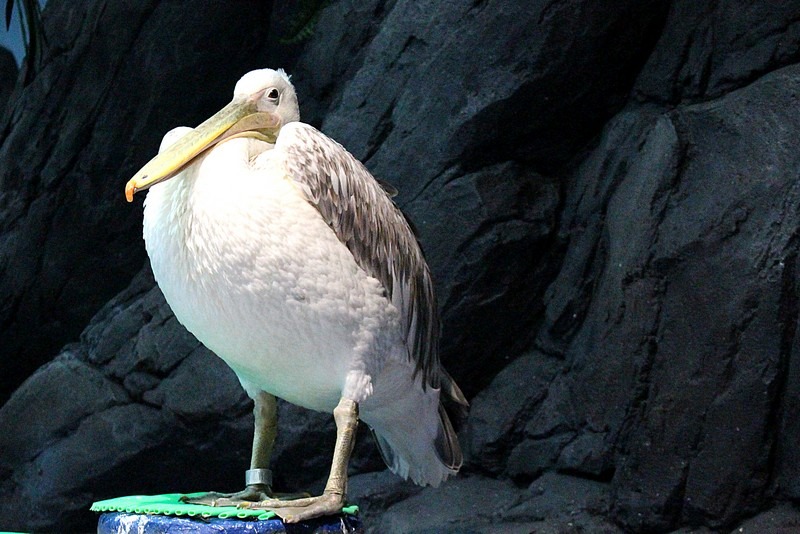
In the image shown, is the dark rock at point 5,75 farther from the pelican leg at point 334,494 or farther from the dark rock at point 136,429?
the pelican leg at point 334,494

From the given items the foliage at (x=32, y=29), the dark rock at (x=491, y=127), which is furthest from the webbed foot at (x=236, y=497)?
the foliage at (x=32, y=29)

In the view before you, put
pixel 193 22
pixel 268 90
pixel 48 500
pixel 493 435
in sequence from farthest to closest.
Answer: pixel 193 22
pixel 48 500
pixel 493 435
pixel 268 90

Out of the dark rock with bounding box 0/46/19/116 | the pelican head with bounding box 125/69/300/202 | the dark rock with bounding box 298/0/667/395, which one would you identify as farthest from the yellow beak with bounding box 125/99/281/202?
the dark rock with bounding box 0/46/19/116

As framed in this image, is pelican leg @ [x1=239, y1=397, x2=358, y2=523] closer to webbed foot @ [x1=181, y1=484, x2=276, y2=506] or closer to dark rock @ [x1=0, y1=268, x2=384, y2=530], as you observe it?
webbed foot @ [x1=181, y1=484, x2=276, y2=506]

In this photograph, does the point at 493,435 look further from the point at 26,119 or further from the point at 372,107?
the point at 26,119

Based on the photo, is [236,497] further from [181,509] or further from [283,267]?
[283,267]

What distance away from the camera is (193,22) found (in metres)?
6.41

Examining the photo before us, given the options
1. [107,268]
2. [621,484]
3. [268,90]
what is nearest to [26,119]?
[107,268]

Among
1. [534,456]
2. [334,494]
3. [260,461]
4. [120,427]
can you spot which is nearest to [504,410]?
[534,456]

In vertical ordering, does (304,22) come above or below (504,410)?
above

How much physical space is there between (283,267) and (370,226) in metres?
0.48

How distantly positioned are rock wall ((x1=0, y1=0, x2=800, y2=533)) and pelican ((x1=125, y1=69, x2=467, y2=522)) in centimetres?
156

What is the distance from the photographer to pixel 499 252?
5.35 m

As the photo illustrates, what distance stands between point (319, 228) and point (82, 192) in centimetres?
372
